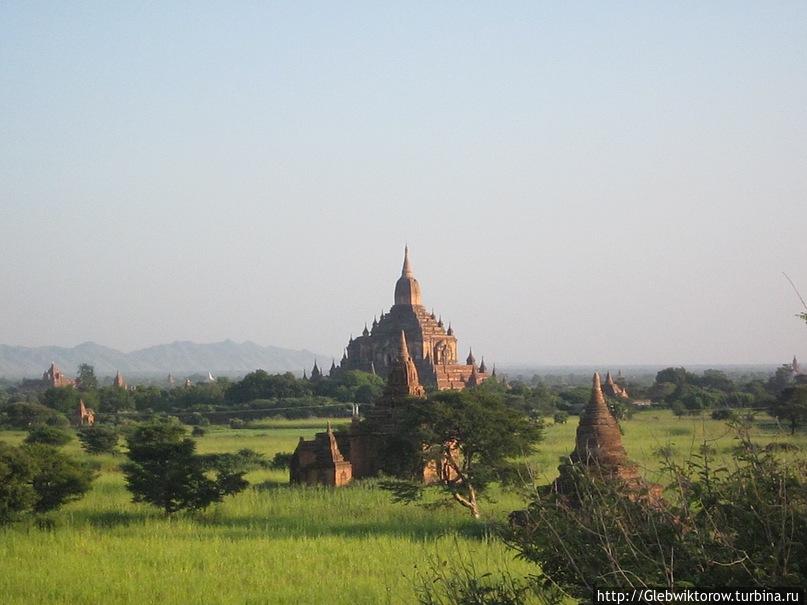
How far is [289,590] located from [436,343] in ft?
204

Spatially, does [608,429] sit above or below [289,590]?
above

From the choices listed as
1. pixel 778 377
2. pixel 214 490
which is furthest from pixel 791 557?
pixel 778 377

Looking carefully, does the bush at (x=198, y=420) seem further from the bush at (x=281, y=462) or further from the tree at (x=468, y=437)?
the tree at (x=468, y=437)

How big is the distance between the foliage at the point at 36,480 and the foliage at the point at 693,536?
1863 centimetres

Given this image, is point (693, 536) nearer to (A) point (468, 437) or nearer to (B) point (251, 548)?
(B) point (251, 548)

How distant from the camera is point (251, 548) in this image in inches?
799

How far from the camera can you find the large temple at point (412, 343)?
76.6m

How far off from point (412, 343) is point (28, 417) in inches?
1050

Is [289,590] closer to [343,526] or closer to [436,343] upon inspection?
[343,526]

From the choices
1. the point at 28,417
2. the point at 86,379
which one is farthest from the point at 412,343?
the point at 86,379

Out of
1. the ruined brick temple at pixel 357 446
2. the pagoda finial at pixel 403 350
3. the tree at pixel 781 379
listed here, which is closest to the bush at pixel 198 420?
the pagoda finial at pixel 403 350

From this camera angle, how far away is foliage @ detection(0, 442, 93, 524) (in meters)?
24.1

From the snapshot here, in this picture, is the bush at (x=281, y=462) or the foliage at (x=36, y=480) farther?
the bush at (x=281, y=462)

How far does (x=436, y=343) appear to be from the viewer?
7862 cm
